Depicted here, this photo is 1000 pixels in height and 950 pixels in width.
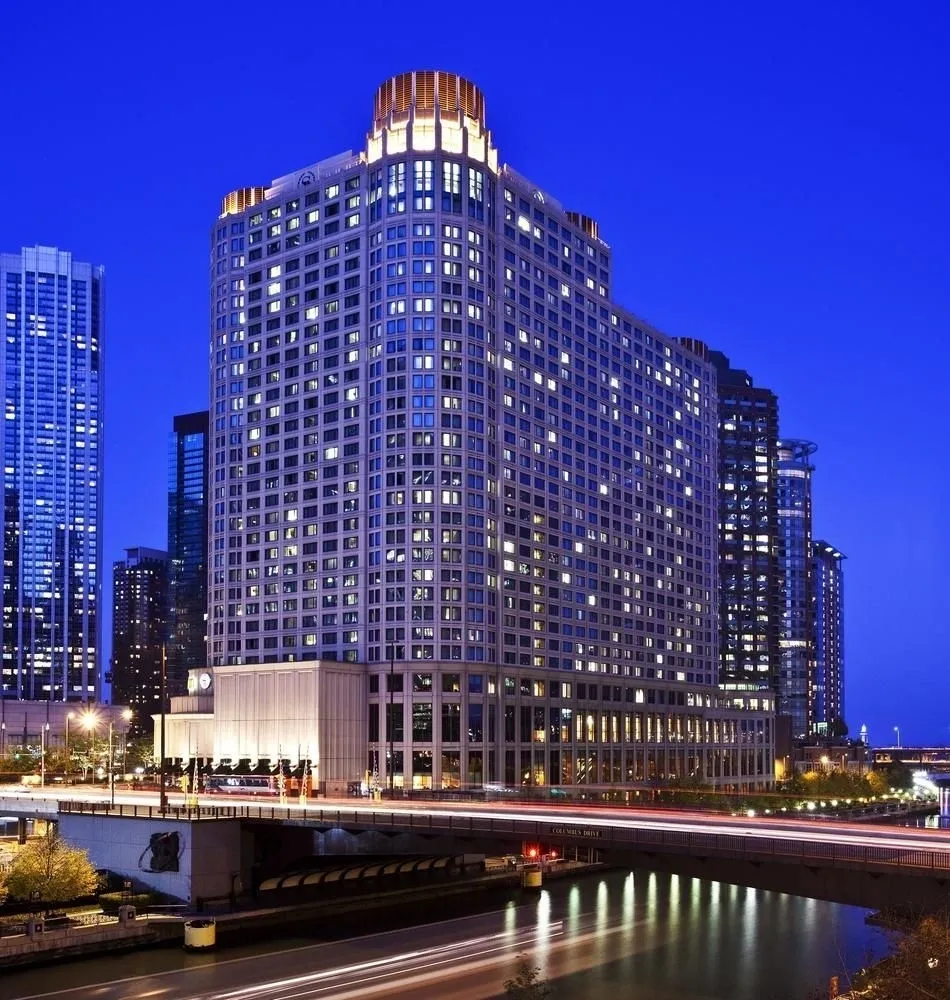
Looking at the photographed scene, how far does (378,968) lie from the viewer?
7994 cm

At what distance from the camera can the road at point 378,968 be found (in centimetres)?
7381

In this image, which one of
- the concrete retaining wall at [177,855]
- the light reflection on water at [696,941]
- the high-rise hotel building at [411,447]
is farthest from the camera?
the high-rise hotel building at [411,447]

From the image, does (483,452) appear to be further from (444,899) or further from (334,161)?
(444,899)

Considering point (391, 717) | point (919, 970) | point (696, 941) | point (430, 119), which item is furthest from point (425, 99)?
point (919, 970)

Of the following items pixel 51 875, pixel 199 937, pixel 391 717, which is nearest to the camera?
pixel 199 937

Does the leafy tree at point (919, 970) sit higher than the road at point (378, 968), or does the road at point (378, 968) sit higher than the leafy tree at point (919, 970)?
the leafy tree at point (919, 970)

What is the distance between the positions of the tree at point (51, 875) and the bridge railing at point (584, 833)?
663 cm

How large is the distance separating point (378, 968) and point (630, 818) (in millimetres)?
19441

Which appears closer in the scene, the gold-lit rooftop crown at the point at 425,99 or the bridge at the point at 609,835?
the bridge at the point at 609,835

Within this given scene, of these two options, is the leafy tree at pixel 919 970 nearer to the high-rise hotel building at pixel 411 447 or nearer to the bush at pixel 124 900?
the bush at pixel 124 900

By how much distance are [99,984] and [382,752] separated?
87.5 meters

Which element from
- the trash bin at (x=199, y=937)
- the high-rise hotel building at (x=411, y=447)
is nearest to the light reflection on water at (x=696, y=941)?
the trash bin at (x=199, y=937)

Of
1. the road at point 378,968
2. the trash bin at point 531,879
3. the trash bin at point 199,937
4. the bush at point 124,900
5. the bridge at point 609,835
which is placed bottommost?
the trash bin at point 531,879

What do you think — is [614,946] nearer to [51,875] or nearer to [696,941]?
[696,941]
